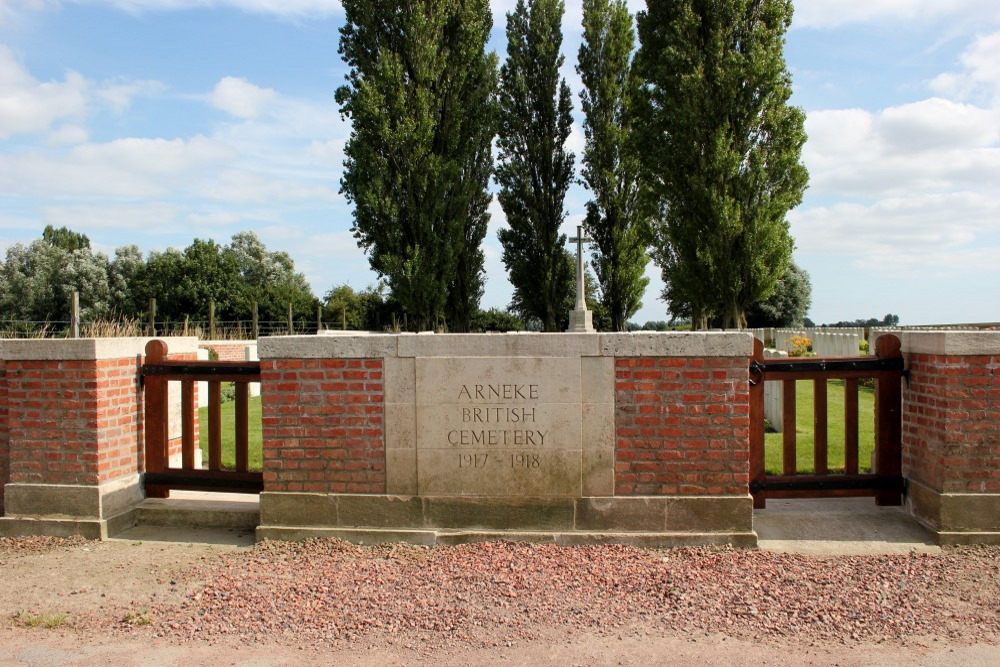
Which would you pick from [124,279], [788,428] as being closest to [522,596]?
[788,428]

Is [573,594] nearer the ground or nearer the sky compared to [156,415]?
nearer the ground

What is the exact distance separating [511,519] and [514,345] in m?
1.25

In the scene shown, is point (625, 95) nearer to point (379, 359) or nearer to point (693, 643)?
point (379, 359)

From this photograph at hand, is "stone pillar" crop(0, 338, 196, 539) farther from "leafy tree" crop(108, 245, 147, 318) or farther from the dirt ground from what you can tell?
"leafy tree" crop(108, 245, 147, 318)

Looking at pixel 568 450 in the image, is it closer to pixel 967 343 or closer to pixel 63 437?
pixel 967 343

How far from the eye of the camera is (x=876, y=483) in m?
5.19

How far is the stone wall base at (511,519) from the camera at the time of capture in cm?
472

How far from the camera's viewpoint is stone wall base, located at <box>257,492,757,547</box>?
472 cm

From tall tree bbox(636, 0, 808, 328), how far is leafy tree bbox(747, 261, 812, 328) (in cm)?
2831

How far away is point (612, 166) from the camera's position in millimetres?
24453

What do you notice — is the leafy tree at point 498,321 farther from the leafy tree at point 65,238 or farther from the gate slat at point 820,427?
the leafy tree at point 65,238

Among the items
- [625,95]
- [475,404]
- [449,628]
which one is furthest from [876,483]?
[625,95]

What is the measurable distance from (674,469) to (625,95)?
21.3 m

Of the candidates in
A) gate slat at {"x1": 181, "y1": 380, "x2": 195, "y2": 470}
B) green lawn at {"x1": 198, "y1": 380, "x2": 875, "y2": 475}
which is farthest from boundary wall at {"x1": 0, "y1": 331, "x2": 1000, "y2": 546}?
green lawn at {"x1": 198, "y1": 380, "x2": 875, "y2": 475}
